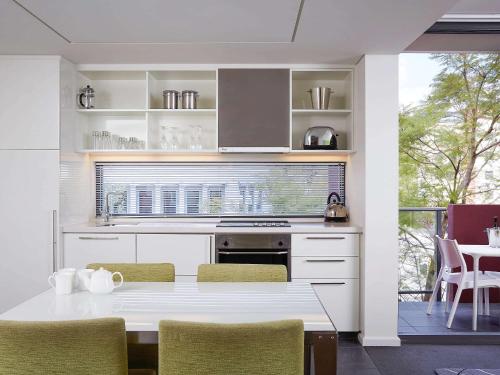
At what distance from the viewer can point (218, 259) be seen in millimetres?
3898

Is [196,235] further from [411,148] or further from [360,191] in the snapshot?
[411,148]

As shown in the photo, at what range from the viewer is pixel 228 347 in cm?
146

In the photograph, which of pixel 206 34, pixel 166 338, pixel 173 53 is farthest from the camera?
pixel 173 53

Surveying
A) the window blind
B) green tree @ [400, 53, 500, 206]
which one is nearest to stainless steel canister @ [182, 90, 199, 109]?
the window blind

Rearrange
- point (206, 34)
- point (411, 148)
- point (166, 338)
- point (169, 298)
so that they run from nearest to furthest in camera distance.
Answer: point (166, 338), point (169, 298), point (206, 34), point (411, 148)

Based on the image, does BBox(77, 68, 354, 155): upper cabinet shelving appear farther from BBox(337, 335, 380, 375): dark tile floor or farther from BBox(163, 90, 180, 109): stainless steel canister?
BBox(337, 335, 380, 375): dark tile floor

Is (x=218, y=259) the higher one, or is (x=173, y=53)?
(x=173, y=53)

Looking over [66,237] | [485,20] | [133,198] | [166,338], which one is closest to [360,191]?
[485,20]

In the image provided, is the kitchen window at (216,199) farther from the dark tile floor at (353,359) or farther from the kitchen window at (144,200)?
the dark tile floor at (353,359)

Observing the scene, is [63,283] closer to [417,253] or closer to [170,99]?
[170,99]

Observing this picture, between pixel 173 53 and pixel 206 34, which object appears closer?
pixel 206 34

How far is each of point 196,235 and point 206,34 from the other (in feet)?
5.26

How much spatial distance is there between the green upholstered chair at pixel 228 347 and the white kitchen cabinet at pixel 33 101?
9.44 feet

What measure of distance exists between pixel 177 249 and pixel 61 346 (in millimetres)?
2392
